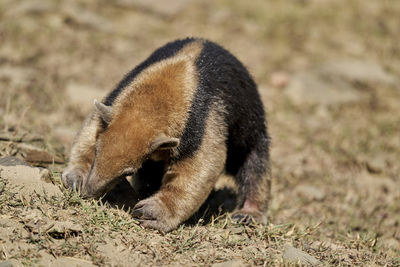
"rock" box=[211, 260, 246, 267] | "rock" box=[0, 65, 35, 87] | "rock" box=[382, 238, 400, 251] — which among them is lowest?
"rock" box=[382, 238, 400, 251]

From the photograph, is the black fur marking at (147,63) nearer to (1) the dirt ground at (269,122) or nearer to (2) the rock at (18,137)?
(1) the dirt ground at (269,122)

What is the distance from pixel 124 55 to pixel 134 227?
24.0ft

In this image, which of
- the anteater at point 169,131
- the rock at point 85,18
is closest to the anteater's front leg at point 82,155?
the anteater at point 169,131

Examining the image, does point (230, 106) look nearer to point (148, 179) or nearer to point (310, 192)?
point (148, 179)

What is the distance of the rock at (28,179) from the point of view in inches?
217

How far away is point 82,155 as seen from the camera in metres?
5.99

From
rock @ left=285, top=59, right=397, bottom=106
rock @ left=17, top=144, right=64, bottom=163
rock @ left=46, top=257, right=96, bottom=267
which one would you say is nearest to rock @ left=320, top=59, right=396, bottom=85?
rock @ left=285, top=59, right=397, bottom=106

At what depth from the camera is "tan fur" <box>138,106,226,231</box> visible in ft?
18.1

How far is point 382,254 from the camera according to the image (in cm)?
619

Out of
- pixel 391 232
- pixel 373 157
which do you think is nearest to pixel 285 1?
pixel 373 157

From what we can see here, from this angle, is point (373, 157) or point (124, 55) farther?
point (124, 55)

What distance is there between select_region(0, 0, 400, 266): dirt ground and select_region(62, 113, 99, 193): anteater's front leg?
9.0 inches

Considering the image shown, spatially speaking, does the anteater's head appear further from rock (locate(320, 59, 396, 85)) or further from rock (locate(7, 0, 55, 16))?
rock (locate(7, 0, 55, 16))

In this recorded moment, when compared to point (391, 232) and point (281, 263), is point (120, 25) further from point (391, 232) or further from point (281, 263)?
point (281, 263)
